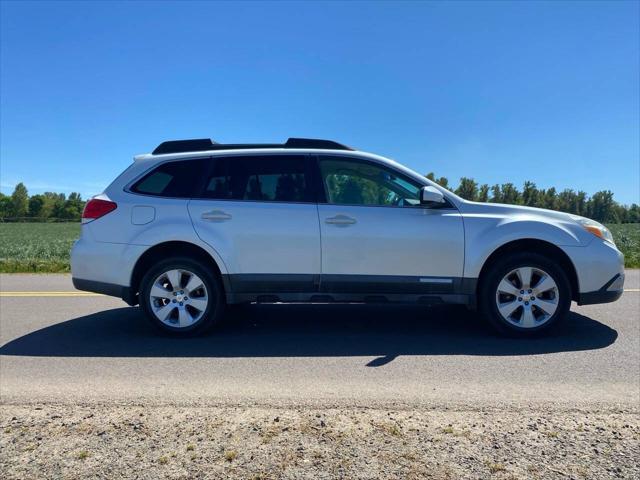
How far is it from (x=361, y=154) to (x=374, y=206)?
2.04ft

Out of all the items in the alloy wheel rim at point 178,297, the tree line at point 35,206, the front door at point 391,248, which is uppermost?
the tree line at point 35,206

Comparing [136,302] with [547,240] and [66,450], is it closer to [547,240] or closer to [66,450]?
[66,450]

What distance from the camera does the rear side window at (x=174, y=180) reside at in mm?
4957

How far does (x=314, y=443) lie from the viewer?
8.27 feet

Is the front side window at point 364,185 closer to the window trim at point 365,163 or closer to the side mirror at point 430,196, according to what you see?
the window trim at point 365,163

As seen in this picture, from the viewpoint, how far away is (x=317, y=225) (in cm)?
477

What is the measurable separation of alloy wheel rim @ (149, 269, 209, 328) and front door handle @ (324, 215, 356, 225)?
146 centimetres

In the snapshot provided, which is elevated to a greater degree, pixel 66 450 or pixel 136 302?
pixel 136 302

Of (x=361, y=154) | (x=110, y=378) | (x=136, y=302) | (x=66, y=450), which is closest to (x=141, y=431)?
(x=66, y=450)

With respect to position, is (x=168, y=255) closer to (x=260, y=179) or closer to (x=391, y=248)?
(x=260, y=179)

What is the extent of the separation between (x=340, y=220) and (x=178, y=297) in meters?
1.86

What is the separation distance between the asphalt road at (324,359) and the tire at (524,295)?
19cm

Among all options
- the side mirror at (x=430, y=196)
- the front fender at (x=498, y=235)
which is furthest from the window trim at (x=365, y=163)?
the front fender at (x=498, y=235)

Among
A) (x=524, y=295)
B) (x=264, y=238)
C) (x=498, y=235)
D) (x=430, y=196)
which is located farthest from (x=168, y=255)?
(x=524, y=295)
